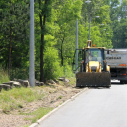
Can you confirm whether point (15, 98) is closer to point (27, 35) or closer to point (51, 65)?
point (27, 35)

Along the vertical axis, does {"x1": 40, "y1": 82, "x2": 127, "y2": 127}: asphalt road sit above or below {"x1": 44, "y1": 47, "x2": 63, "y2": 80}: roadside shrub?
below

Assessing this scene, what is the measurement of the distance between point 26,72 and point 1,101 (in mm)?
Answer: 11586

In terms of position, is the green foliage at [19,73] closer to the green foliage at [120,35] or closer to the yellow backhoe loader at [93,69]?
the yellow backhoe loader at [93,69]

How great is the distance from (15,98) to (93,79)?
10676mm

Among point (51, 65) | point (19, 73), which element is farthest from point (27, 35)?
point (51, 65)

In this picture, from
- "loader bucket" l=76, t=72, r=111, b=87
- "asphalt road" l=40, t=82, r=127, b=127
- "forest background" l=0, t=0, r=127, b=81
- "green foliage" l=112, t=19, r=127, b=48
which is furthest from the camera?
"green foliage" l=112, t=19, r=127, b=48

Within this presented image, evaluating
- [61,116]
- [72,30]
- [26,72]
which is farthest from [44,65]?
[61,116]

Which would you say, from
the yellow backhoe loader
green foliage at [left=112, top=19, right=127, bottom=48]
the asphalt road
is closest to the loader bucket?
the yellow backhoe loader

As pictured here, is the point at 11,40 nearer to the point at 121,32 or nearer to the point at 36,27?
the point at 36,27

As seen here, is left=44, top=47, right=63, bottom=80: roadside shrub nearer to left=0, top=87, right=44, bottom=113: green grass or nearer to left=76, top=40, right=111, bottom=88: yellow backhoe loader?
left=76, top=40, right=111, bottom=88: yellow backhoe loader

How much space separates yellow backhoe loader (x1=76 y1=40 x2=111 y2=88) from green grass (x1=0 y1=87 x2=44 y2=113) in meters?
7.78

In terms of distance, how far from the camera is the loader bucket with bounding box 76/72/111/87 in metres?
25.6

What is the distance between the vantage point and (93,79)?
25.8m

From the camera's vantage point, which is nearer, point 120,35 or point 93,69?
point 93,69
